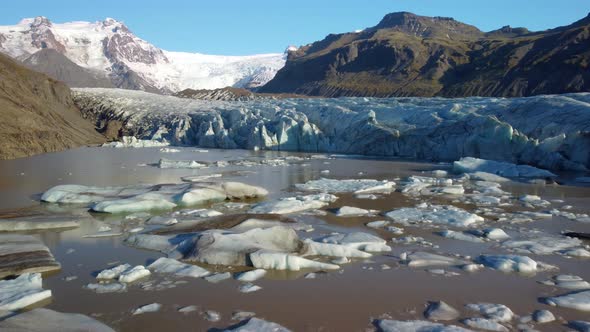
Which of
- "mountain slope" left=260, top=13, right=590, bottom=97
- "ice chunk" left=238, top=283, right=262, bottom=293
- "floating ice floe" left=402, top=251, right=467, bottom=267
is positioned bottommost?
"floating ice floe" left=402, top=251, right=467, bottom=267

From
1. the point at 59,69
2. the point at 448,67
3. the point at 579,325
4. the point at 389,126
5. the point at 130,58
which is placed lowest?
the point at 579,325

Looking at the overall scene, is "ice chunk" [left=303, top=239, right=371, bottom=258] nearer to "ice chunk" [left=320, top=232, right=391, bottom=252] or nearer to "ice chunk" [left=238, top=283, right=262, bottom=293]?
"ice chunk" [left=320, top=232, right=391, bottom=252]

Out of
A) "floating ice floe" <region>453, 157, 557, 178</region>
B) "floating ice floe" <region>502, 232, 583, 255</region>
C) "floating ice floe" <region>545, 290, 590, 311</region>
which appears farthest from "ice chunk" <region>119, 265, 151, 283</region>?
"floating ice floe" <region>453, 157, 557, 178</region>

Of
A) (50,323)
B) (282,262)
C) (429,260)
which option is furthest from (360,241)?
(50,323)

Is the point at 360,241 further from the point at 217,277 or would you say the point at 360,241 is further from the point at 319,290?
the point at 217,277

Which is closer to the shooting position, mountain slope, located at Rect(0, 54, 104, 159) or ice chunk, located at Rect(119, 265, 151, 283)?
ice chunk, located at Rect(119, 265, 151, 283)

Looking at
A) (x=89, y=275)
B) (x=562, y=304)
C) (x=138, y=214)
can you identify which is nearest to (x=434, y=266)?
(x=562, y=304)
